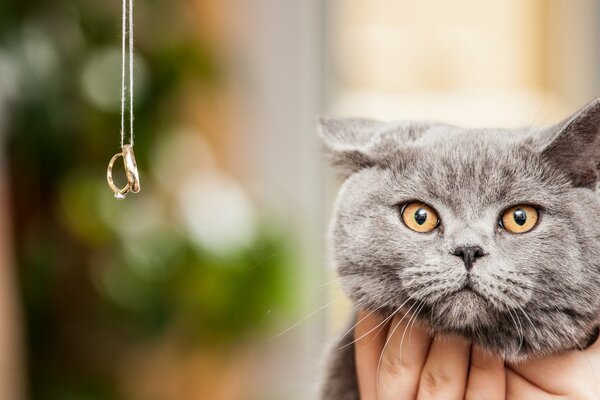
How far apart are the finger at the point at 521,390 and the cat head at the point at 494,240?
0.06 m

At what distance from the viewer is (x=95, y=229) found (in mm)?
1394

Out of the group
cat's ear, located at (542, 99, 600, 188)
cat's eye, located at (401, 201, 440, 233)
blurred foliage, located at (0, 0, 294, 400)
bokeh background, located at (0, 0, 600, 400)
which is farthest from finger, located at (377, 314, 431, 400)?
blurred foliage, located at (0, 0, 294, 400)

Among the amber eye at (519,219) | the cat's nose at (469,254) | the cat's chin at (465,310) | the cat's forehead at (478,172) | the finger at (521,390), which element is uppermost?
the cat's forehead at (478,172)

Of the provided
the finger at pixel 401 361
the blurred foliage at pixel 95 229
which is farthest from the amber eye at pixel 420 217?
the blurred foliage at pixel 95 229

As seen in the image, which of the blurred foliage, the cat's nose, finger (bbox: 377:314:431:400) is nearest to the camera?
the cat's nose

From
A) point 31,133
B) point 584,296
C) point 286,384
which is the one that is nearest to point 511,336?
point 584,296

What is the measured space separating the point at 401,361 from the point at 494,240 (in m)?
0.18

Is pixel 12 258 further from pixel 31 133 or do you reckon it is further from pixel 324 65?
pixel 324 65

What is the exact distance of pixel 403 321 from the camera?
2.35 feet

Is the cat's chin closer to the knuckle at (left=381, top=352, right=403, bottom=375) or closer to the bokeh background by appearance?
the knuckle at (left=381, top=352, right=403, bottom=375)

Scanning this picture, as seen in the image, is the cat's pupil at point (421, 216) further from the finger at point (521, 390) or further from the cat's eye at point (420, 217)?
the finger at point (521, 390)

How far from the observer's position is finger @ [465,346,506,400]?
0.68 meters

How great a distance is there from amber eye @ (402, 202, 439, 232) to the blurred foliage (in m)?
0.70

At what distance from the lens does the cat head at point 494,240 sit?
2.03ft
